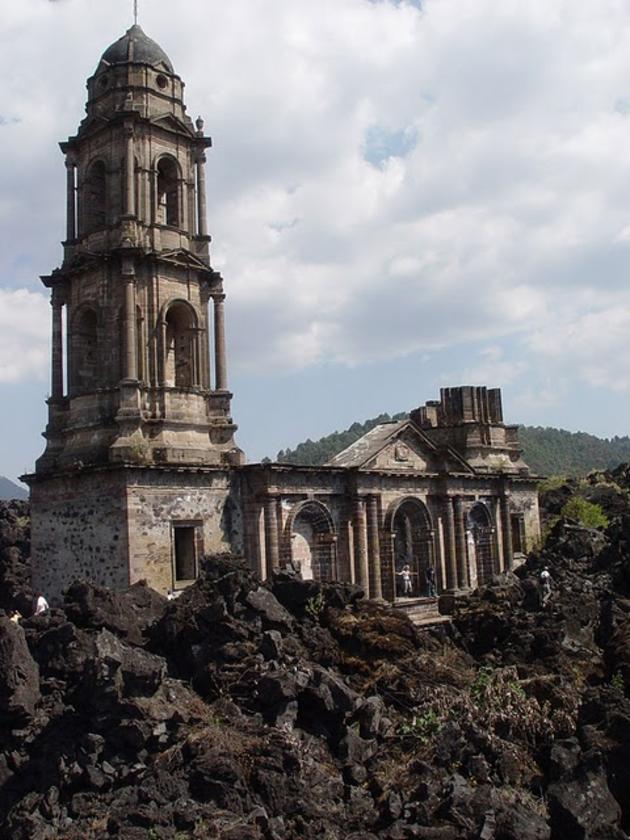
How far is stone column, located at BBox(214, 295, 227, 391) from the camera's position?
2705 centimetres

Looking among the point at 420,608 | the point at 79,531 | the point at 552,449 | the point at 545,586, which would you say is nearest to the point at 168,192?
the point at 79,531

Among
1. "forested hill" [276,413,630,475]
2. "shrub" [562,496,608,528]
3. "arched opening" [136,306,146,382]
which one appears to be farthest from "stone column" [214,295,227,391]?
"forested hill" [276,413,630,475]

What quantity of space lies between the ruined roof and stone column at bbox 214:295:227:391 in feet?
14.2

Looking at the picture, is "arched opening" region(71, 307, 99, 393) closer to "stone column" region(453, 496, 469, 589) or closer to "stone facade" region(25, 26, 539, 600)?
"stone facade" region(25, 26, 539, 600)

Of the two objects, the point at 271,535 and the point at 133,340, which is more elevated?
the point at 133,340

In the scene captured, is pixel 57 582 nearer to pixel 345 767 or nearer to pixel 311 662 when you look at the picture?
pixel 311 662

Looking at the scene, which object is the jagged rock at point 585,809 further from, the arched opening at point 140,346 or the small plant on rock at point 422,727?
the arched opening at point 140,346

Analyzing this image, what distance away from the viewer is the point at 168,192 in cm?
2802

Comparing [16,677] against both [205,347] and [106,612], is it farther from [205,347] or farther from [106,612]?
[205,347]

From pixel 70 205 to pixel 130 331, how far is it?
5303 millimetres

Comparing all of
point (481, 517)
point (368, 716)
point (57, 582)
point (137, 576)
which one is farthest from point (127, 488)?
point (481, 517)

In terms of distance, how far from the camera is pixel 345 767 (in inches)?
571

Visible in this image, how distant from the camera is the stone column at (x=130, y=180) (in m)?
26.0

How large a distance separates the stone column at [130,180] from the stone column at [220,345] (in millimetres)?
3642
